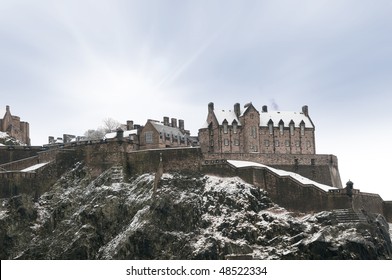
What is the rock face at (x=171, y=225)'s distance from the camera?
6475 cm

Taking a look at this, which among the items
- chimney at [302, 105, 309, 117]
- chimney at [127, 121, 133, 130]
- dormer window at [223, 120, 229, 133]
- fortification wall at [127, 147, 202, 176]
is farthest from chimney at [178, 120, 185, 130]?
fortification wall at [127, 147, 202, 176]

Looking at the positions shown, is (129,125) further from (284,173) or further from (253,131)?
(284,173)

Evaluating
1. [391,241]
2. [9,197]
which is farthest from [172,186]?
[391,241]

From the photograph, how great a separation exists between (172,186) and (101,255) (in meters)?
9.36

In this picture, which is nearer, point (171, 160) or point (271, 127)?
point (171, 160)

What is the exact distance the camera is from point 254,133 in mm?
81688

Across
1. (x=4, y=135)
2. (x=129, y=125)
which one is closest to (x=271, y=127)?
(x=129, y=125)

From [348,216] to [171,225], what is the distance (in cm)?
1593

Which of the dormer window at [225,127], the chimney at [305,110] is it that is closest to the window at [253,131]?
the dormer window at [225,127]

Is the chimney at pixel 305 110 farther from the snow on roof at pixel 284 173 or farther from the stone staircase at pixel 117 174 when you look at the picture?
the stone staircase at pixel 117 174

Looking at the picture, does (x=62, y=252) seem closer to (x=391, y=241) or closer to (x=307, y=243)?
(x=307, y=243)

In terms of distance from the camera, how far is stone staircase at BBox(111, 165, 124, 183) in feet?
240

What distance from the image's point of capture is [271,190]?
69.8 meters

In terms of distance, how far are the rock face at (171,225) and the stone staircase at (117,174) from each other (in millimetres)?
98
